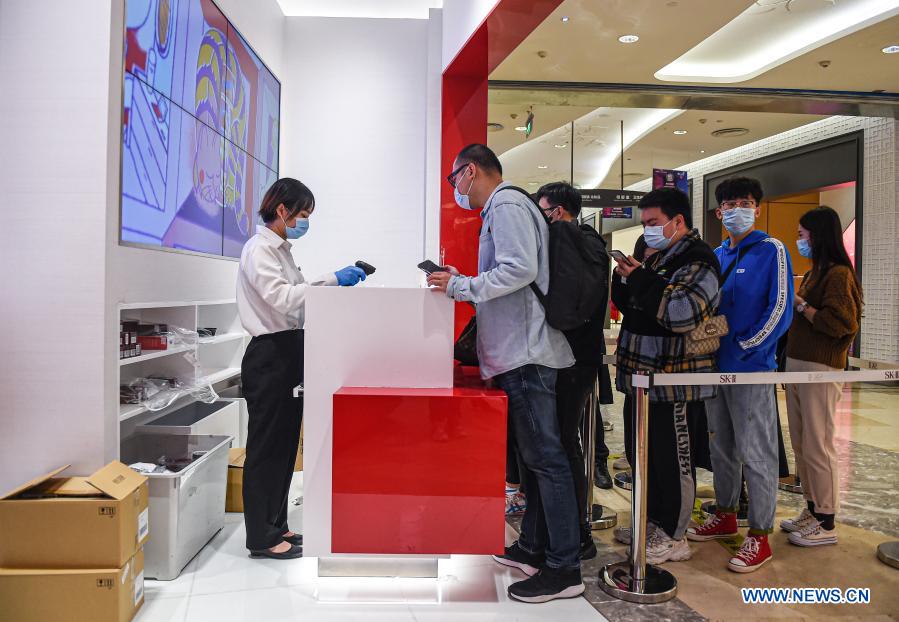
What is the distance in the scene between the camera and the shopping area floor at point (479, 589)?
2.16 m

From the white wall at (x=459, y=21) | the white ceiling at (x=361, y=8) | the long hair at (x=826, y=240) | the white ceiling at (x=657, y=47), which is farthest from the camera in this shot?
the white ceiling at (x=361, y=8)

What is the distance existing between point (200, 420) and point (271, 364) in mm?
863

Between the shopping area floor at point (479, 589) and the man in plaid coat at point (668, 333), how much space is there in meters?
0.26

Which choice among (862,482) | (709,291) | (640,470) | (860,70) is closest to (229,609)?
(640,470)

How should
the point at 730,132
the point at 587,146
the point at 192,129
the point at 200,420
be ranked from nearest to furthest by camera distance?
the point at 200,420 → the point at 192,129 → the point at 730,132 → the point at 587,146

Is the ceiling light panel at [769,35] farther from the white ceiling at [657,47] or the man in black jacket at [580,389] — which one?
the man in black jacket at [580,389]

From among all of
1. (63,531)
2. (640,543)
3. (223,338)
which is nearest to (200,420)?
(223,338)

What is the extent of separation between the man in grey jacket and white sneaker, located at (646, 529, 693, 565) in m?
0.47

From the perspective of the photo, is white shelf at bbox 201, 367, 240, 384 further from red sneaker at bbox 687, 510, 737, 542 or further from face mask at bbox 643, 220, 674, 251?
red sneaker at bbox 687, 510, 737, 542

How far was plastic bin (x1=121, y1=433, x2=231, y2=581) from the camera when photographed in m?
2.36

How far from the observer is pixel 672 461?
2.47 metres

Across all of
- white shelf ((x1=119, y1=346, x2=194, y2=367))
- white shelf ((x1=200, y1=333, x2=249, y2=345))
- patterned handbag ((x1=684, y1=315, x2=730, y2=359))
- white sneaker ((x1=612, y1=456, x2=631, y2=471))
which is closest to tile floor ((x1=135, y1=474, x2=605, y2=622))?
white shelf ((x1=119, y1=346, x2=194, y2=367))

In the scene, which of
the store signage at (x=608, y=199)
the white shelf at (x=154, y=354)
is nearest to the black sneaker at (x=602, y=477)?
the white shelf at (x=154, y=354)

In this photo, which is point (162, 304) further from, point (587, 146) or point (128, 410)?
point (587, 146)
